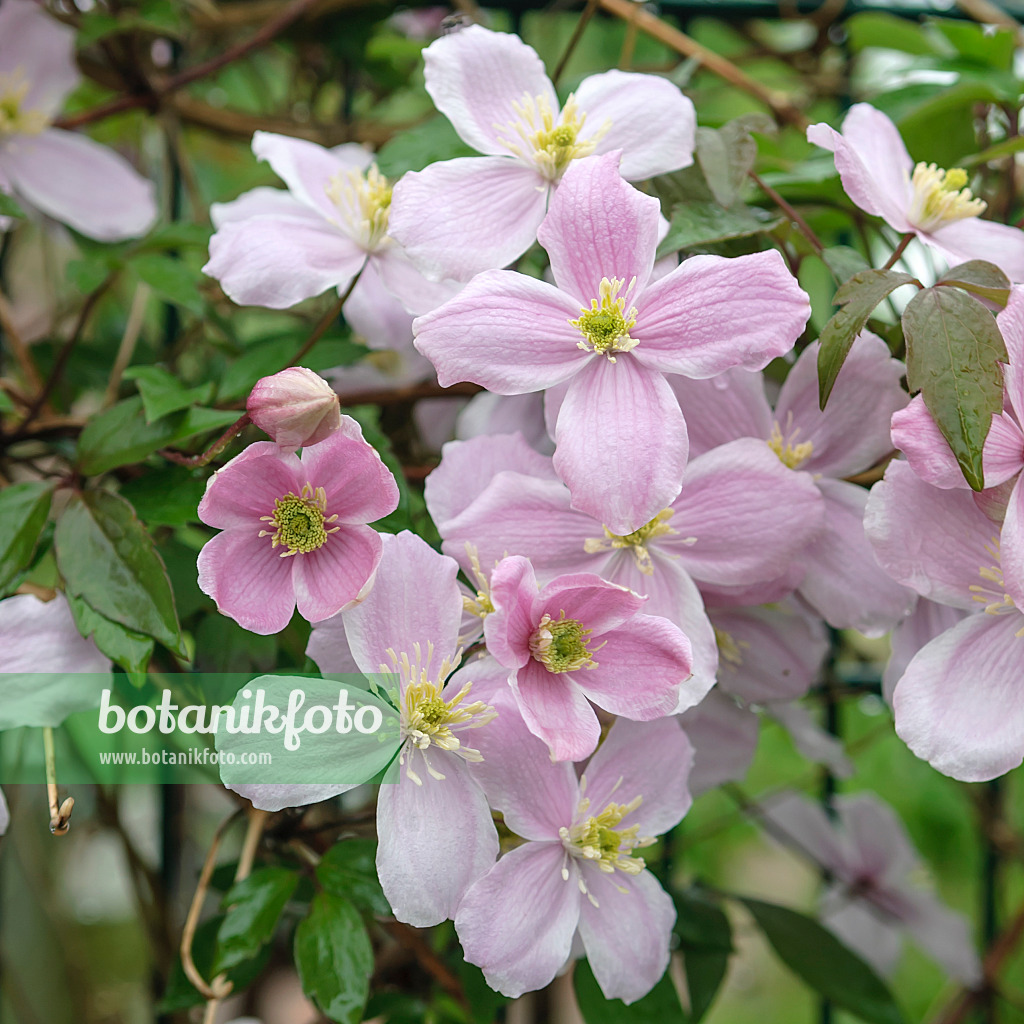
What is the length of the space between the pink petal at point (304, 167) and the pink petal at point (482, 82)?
7 centimetres

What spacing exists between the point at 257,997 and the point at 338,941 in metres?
0.79

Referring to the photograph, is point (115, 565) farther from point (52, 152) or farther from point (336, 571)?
point (52, 152)

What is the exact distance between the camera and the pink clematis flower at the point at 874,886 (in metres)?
0.83

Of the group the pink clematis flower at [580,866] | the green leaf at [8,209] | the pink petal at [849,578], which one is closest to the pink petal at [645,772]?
the pink clematis flower at [580,866]

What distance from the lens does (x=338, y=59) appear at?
0.89 metres

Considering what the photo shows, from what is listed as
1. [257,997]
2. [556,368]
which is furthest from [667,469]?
Answer: [257,997]

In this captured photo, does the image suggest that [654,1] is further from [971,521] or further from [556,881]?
[556,881]

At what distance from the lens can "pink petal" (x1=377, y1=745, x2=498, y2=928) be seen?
15.3 inches

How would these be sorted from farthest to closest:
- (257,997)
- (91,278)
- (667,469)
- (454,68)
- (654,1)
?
(257,997)
(654,1)
(91,278)
(454,68)
(667,469)

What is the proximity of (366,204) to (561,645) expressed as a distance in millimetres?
269

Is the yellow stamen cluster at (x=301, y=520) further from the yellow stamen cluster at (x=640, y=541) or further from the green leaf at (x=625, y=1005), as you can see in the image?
the green leaf at (x=625, y=1005)

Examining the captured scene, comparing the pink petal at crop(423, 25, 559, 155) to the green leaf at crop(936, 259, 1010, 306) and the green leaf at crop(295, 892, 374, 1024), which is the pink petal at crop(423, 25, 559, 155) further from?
the green leaf at crop(295, 892, 374, 1024)

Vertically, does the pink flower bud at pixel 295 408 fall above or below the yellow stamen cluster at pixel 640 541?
above

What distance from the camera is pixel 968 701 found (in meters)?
0.41
